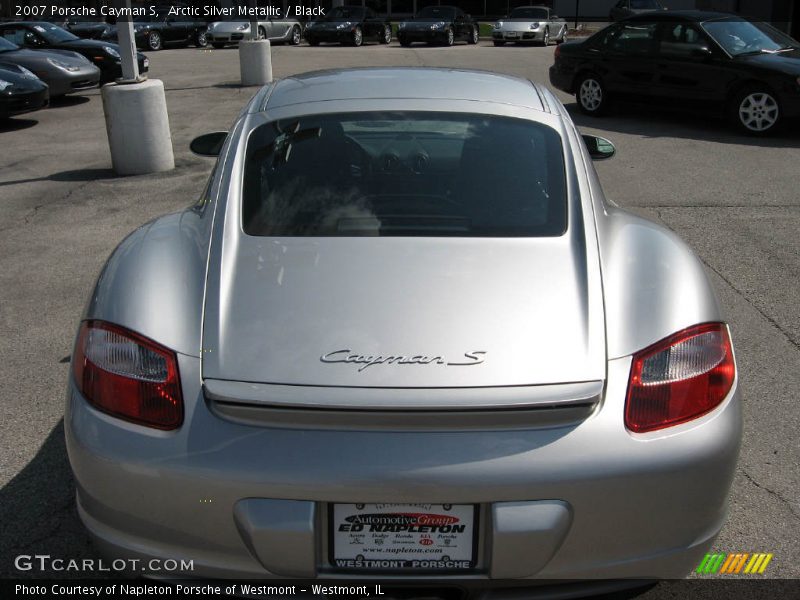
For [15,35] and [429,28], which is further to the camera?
[429,28]

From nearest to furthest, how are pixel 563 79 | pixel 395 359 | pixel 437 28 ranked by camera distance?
pixel 395 359 → pixel 563 79 → pixel 437 28

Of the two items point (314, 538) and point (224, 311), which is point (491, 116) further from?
point (314, 538)

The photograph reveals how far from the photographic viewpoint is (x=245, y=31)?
29.8 meters

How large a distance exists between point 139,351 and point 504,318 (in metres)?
1.01

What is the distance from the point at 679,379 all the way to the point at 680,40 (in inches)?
426

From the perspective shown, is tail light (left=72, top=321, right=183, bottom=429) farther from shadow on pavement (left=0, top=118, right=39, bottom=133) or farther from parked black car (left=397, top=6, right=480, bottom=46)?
parked black car (left=397, top=6, right=480, bottom=46)

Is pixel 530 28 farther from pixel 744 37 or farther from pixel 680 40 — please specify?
pixel 744 37

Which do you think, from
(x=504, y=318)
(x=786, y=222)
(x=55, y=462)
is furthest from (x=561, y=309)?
(x=786, y=222)

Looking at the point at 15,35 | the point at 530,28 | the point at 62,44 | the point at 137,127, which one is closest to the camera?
the point at 137,127

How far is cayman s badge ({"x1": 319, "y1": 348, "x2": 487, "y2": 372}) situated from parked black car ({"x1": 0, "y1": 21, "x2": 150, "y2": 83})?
49.8ft

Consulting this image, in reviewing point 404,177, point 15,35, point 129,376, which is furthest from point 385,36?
point 129,376

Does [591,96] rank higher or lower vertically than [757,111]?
lower

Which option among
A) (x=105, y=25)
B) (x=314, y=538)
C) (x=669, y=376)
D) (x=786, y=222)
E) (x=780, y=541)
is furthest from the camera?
(x=105, y=25)

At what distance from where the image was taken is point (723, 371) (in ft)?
8.20
